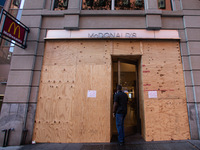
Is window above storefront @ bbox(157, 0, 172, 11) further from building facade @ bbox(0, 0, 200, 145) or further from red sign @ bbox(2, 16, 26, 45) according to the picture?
red sign @ bbox(2, 16, 26, 45)

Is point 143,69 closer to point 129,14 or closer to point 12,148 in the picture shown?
point 129,14

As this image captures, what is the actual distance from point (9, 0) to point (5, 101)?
5318 millimetres

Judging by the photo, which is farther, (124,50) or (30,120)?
(124,50)

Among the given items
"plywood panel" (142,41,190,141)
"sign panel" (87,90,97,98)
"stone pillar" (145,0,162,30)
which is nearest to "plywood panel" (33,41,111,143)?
"sign panel" (87,90,97,98)

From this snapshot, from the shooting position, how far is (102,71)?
475cm

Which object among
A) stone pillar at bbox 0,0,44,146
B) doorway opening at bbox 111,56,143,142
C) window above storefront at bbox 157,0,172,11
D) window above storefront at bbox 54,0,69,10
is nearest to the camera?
stone pillar at bbox 0,0,44,146

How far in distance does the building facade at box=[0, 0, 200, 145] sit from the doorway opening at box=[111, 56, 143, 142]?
47mm

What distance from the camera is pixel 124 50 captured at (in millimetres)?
4945

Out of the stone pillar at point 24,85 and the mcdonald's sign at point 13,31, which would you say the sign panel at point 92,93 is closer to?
the stone pillar at point 24,85

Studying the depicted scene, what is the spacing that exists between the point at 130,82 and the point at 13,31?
5431mm

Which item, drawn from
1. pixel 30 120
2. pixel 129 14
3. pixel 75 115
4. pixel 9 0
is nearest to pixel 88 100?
pixel 75 115

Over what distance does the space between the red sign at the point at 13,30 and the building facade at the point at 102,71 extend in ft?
1.29

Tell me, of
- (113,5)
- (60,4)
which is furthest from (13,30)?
(113,5)

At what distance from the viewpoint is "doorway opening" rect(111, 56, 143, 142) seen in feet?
17.1
